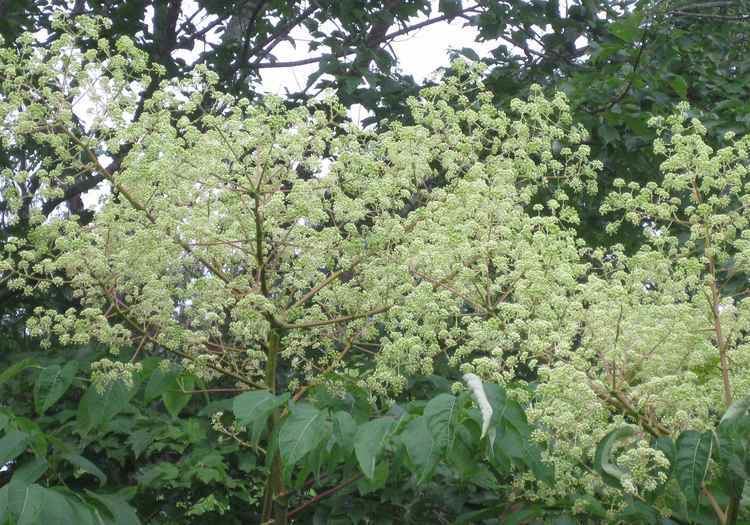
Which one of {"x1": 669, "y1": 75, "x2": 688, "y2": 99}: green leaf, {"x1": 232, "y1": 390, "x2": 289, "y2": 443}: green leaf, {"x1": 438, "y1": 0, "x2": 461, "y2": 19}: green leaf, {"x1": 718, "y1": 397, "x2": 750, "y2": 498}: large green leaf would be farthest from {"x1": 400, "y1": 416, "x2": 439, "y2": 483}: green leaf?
{"x1": 438, "y1": 0, "x2": 461, "y2": 19}: green leaf

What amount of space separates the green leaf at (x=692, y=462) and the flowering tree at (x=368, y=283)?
0.10 meters

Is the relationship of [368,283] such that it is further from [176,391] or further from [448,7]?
[448,7]

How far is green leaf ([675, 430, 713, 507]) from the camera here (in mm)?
2174

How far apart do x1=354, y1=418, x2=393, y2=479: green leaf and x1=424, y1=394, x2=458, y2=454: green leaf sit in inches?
4.7

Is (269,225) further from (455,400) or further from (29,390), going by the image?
(29,390)

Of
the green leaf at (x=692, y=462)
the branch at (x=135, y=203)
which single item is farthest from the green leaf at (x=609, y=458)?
the branch at (x=135, y=203)

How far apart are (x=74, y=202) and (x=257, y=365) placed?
4.01 metres

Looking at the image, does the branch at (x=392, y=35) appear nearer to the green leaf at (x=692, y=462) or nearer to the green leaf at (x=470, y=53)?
the green leaf at (x=470, y=53)

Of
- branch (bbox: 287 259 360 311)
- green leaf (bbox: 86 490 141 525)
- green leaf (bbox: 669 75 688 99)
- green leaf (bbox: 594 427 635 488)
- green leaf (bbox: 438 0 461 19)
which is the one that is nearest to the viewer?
green leaf (bbox: 594 427 635 488)

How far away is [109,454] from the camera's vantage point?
3.35 m

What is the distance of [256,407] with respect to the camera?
2438mm

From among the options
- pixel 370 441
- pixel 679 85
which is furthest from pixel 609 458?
pixel 679 85

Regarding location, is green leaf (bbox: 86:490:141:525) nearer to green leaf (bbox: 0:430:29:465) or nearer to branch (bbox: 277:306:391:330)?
green leaf (bbox: 0:430:29:465)

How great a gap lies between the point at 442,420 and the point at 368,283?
66 centimetres
